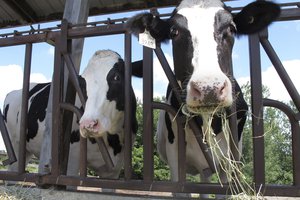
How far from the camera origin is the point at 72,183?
350 centimetres

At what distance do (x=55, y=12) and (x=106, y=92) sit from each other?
116 inches

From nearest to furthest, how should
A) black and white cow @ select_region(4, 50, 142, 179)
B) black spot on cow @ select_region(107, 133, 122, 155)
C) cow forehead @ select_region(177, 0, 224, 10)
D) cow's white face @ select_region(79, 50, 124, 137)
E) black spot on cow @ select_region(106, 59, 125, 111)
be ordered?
1. cow forehead @ select_region(177, 0, 224, 10)
2. cow's white face @ select_region(79, 50, 124, 137)
3. black and white cow @ select_region(4, 50, 142, 179)
4. black spot on cow @ select_region(106, 59, 125, 111)
5. black spot on cow @ select_region(107, 133, 122, 155)

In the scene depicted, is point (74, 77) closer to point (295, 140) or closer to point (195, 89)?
point (195, 89)

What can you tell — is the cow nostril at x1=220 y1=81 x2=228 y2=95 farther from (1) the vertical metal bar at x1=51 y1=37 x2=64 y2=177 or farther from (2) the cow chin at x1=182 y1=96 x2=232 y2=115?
(1) the vertical metal bar at x1=51 y1=37 x2=64 y2=177

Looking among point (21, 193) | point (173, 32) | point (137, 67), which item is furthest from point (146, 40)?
point (21, 193)

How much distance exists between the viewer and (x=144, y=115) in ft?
11.1

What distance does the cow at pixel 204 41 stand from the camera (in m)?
2.61

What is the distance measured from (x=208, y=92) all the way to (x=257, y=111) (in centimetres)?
74

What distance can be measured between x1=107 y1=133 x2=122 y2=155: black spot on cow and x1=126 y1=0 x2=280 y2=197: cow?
1.20m

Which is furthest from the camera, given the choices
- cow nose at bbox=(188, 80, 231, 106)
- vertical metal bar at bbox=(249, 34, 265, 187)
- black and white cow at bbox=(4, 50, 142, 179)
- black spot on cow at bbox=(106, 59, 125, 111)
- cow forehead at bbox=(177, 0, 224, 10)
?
black spot on cow at bbox=(106, 59, 125, 111)

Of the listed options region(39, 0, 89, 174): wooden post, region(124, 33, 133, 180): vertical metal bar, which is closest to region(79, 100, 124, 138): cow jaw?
region(124, 33, 133, 180): vertical metal bar

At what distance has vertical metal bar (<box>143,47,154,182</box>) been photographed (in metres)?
3.26

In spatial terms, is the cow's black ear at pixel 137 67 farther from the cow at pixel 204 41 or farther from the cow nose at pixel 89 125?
the cow nose at pixel 89 125

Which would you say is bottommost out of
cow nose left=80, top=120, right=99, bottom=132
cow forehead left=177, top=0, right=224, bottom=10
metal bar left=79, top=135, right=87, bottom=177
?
metal bar left=79, top=135, right=87, bottom=177
